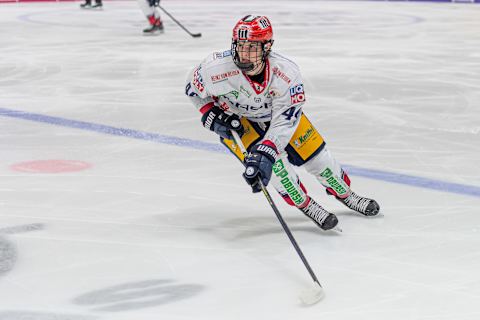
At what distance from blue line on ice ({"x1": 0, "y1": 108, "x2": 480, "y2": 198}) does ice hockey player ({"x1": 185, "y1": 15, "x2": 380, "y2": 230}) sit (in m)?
0.59

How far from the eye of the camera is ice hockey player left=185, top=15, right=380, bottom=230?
10.0 ft

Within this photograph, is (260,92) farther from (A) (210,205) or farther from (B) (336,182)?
(A) (210,205)

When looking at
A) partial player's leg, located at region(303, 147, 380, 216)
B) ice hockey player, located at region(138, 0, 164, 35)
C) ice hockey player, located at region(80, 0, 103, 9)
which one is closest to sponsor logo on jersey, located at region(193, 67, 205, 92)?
partial player's leg, located at region(303, 147, 380, 216)

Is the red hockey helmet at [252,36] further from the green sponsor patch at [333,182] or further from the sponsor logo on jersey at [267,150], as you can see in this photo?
the green sponsor patch at [333,182]

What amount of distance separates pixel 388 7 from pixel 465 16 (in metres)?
2.78

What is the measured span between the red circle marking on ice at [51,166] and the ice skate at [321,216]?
1.45 m

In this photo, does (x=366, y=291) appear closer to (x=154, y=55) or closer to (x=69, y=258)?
(x=69, y=258)

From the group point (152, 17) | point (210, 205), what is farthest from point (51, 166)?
point (152, 17)

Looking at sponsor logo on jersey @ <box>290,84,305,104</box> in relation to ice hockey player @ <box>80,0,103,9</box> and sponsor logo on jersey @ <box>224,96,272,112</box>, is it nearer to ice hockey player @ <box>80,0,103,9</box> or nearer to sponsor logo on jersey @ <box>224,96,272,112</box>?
sponsor logo on jersey @ <box>224,96,272,112</box>

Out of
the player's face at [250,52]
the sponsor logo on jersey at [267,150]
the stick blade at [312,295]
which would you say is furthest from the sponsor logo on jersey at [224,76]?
the stick blade at [312,295]

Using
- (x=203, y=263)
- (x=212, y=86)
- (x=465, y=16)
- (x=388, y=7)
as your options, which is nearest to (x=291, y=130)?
(x=212, y=86)

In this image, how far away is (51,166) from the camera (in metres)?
4.36

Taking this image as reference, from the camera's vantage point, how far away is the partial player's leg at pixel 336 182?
345 cm

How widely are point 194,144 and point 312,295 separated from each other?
2379 mm
